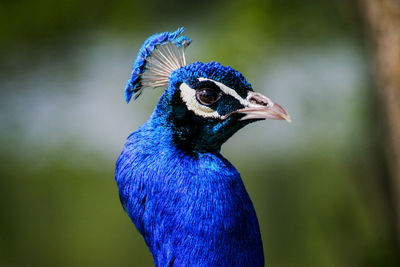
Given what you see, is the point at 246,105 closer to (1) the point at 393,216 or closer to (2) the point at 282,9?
(1) the point at 393,216

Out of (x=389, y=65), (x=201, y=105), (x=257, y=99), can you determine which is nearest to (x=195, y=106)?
(x=201, y=105)

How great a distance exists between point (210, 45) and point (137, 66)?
2.64 meters

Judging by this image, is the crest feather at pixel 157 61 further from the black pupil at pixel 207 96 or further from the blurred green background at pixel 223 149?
the blurred green background at pixel 223 149

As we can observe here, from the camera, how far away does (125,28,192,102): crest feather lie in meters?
1.08

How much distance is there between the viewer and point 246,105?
0.99 meters

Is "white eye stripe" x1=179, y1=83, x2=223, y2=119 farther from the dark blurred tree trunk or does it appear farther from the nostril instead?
the dark blurred tree trunk

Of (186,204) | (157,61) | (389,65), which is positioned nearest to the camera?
(186,204)

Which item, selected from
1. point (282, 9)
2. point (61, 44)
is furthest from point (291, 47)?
point (61, 44)

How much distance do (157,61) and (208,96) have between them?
208mm

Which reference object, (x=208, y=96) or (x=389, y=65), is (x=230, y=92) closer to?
(x=208, y=96)

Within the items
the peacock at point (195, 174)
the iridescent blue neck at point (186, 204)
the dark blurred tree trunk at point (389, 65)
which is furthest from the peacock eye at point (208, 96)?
the dark blurred tree trunk at point (389, 65)

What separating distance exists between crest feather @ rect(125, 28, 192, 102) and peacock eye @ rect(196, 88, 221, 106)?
16cm

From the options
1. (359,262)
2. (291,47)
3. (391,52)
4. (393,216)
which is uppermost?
(291,47)

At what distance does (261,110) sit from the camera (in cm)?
97
